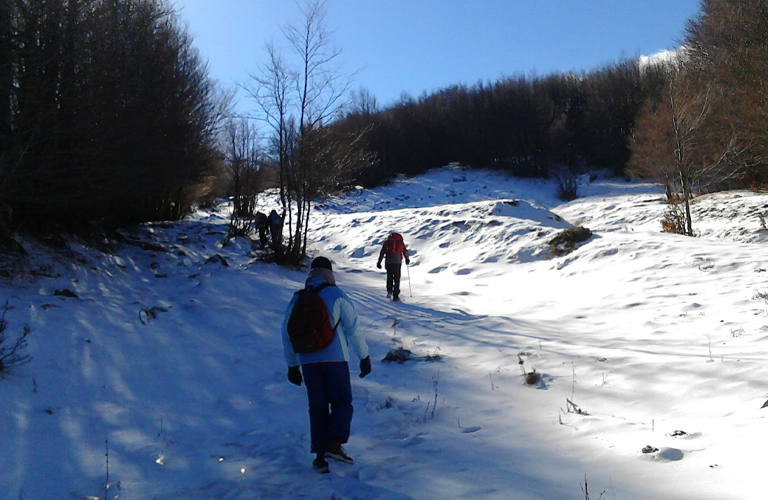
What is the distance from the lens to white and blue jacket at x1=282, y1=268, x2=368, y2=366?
369 centimetres

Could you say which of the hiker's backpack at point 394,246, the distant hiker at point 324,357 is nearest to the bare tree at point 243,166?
the hiker's backpack at point 394,246

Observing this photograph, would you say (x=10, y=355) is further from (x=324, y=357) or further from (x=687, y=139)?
(x=687, y=139)

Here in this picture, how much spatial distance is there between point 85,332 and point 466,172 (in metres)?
43.4

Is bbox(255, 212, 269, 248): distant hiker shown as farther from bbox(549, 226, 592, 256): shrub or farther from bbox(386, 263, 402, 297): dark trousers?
bbox(549, 226, 592, 256): shrub

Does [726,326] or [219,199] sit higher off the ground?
[219,199]

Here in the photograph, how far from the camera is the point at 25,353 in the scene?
5340 mm

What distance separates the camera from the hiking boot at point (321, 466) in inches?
140

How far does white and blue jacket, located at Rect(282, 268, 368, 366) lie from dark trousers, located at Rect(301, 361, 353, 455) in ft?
0.20

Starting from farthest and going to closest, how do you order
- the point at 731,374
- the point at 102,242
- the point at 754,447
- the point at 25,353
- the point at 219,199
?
the point at 219,199
the point at 102,242
the point at 25,353
the point at 731,374
the point at 754,447

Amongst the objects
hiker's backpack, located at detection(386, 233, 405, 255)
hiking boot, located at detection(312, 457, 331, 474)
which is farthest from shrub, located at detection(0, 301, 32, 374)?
hiker's backpack, located at detection(386, 233, 405, 255)

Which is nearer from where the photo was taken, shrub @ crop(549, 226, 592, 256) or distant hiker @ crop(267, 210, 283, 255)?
distant hiker @ crop(267, 210, 283, 255)

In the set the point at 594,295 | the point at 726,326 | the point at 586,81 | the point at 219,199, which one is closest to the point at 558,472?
the point at 726,326

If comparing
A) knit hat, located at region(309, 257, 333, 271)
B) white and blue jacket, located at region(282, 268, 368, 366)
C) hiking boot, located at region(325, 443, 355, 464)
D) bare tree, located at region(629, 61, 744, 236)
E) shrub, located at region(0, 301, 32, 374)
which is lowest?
hiking boot, located at region(325, 443, 355, 464)

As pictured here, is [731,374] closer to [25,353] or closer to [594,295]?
[594,295]
